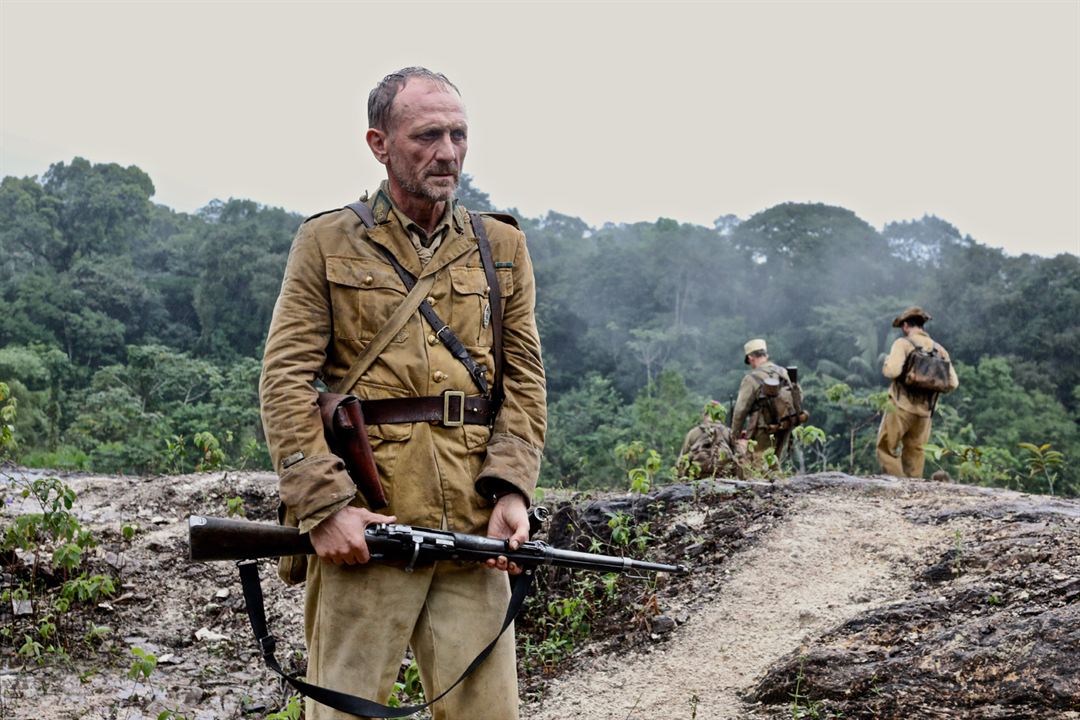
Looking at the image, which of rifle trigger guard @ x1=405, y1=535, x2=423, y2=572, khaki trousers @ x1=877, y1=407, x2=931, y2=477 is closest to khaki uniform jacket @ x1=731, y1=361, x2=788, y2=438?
khaki trousers @ x1=877, y1=407, x2=931, y2=477

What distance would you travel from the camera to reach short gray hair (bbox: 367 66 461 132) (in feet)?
9.06

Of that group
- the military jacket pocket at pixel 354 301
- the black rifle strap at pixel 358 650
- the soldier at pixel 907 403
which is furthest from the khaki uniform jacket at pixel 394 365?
the soldier at pixel 907 403

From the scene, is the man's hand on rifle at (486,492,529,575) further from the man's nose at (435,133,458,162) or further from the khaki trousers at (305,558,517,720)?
the man's nose at (435,133,458,162)

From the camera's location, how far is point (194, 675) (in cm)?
568

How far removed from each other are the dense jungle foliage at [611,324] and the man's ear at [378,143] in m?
8.94

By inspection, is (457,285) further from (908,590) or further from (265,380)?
(908,590)

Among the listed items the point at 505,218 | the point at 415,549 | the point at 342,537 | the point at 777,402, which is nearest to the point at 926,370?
the point at 777,402

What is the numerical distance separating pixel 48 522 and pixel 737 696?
140 inches

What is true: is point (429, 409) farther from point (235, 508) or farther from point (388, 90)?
point (235, 508)

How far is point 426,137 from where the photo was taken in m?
2.73

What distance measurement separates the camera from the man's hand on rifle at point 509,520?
8.96ft

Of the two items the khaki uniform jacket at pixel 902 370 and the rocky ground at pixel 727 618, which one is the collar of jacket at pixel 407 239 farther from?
the khaki uniform jacket at pixel 902 370

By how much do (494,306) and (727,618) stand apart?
310 centimetres

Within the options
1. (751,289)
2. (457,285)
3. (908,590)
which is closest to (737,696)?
(908,590)
